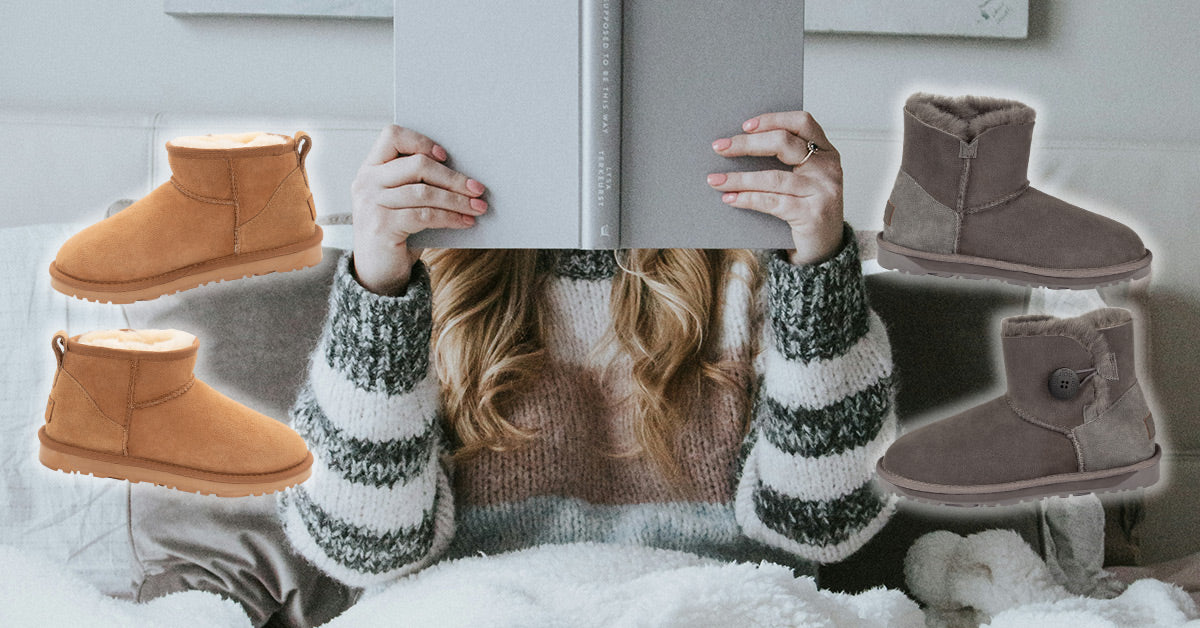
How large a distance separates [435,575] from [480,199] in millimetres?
416

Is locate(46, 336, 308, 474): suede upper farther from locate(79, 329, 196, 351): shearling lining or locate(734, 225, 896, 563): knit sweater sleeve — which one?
locate(734, 225, 896, 563): knit sweater sleeve

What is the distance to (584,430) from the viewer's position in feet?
2.78

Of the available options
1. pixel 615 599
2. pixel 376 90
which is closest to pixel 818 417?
pixel 615 599

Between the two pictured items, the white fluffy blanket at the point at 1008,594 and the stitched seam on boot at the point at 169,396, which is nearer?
the stitched seam on boot at the point at 169,396

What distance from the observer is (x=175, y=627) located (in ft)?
1.82

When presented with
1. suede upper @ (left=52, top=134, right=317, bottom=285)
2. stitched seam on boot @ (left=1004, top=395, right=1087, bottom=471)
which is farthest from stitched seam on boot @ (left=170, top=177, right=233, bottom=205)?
stitched seam on boot @ (left=1004, top=395, right=1087, bottom=471)

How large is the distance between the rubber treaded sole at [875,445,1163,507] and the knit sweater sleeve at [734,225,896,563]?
15cm

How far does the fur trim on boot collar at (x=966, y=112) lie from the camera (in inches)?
12.7

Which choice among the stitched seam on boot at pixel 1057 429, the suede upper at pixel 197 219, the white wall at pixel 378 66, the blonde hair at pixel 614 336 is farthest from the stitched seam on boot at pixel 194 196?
the white wall at pixel 378 66

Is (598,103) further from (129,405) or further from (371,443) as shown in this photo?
(371,443)

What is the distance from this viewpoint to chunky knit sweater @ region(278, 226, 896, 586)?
541mm

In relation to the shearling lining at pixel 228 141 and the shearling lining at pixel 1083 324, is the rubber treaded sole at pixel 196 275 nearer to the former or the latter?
the shearling lining at pixel 228 141

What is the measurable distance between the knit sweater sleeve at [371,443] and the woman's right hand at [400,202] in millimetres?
24

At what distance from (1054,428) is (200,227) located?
1.14 ft
